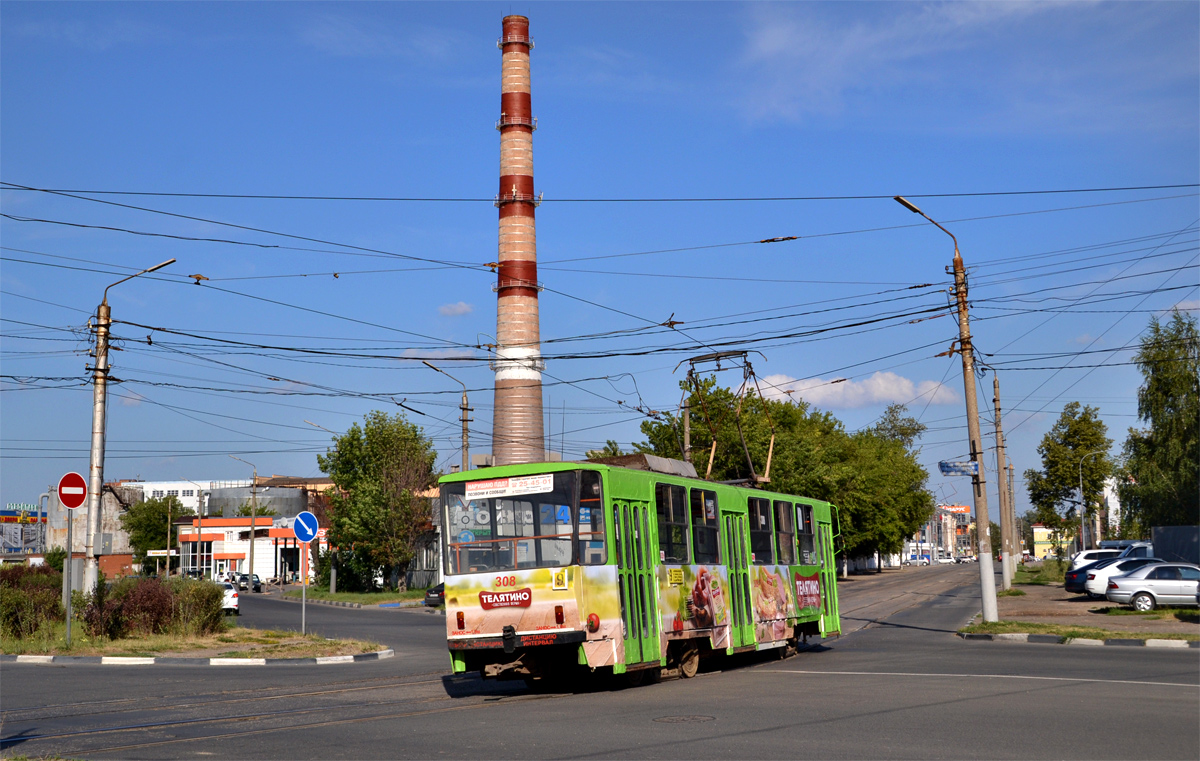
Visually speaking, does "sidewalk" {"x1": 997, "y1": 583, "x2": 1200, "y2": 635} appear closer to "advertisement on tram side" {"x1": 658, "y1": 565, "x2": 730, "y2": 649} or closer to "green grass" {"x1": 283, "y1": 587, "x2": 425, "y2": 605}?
"advertisement on tram side" {"x1": 658, "y1": 565, "x2": 730, "y2": 649}

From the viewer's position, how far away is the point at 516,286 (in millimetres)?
46812

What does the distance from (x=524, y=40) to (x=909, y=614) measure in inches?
1188

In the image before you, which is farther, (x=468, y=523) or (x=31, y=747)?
(x=468, y=523)

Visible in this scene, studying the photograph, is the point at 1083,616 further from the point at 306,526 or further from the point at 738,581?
the point at 306,526

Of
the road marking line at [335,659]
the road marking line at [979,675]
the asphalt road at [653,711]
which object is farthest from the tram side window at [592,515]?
the road marking line at [335,659]

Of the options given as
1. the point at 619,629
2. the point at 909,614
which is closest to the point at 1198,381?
the point at 909,614

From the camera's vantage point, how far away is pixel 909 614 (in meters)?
33.5

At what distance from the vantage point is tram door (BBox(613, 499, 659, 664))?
14062mm

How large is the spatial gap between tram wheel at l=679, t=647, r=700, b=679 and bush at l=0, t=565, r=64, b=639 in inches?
560

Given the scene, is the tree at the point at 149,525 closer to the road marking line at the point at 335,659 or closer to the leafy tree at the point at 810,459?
the leafy tree at the point at 810,459

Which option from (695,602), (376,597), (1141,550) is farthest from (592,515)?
(376,597)

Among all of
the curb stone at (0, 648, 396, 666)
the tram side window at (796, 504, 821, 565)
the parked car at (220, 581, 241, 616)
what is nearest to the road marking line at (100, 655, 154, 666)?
the curb stone at (0, 648, 396, 666)

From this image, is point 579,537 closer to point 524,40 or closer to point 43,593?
point 43,593

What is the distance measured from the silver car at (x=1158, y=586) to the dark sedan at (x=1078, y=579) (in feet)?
26.1
